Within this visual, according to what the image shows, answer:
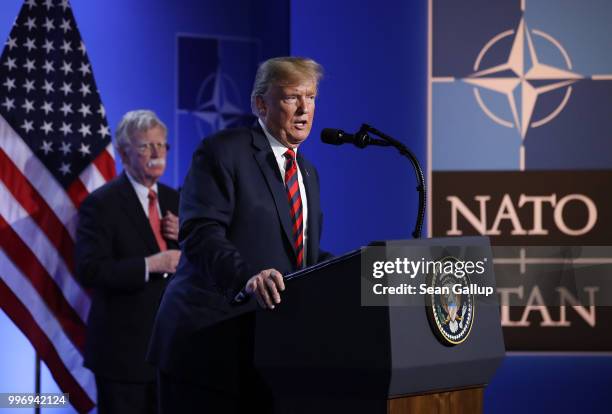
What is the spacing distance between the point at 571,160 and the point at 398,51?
101cm

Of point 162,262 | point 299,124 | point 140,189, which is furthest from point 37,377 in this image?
point 299,124

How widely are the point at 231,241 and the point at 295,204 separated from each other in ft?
0.69

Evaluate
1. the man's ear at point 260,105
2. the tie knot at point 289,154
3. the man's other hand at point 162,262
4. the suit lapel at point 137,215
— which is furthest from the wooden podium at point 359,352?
the suit lapel at point 137,215

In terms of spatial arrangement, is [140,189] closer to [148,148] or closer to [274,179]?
[148,148]

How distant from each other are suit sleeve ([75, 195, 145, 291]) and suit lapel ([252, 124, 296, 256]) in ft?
5.36

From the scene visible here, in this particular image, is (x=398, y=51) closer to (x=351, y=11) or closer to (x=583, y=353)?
(x=351, y=11)

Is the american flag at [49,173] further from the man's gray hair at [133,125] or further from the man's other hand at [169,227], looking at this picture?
the man's other hand at [169,227]

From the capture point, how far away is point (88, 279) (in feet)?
12.9

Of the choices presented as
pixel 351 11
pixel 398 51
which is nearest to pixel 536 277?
pixel 398 51

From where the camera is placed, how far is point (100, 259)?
395 cm

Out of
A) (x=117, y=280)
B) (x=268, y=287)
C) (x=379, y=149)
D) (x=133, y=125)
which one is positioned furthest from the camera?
(x=379, y=149)

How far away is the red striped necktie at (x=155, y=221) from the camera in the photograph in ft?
13.4

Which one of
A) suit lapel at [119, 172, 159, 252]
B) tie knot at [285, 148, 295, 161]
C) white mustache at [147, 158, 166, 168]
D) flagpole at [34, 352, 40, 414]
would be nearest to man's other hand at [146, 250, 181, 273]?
suit lapel at [119, 172, 159, 252]

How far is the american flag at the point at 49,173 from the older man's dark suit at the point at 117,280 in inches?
9.5
